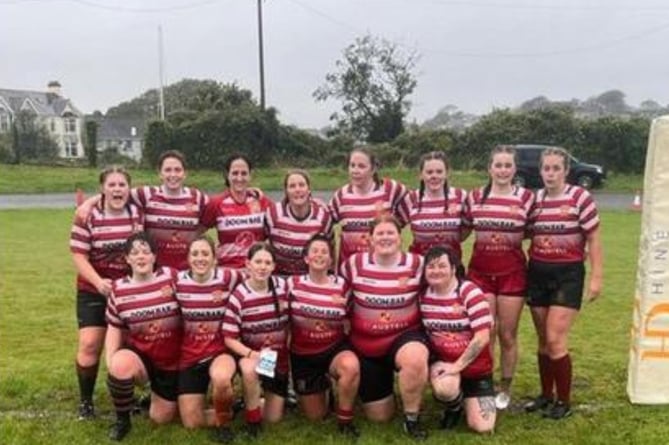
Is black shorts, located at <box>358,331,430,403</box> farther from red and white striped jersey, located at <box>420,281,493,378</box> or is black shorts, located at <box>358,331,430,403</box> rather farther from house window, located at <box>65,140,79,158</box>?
house window, located at <box>65,140,79,158</box>

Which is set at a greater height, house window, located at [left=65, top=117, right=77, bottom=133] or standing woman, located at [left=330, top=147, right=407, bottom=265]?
house window, located at [left=65, top=117, right=77, bottom=133]

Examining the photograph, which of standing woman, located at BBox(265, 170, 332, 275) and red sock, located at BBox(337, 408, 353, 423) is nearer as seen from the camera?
red sock, located at BBox(337, 408, 353, 423)

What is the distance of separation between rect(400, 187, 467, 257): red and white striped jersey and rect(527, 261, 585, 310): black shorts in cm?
57

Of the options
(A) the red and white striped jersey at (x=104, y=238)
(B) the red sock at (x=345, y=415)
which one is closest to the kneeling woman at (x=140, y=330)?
(A) the red and white striped jersey at (x=104, y=238)

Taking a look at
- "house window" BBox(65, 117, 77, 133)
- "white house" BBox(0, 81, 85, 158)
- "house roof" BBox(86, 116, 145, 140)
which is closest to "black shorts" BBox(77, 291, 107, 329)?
"white house" BBox(0, 81, 85, 158)

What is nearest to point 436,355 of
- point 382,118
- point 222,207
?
point 222,207

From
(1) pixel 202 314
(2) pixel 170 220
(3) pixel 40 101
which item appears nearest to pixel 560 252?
(1) pixel 202 314

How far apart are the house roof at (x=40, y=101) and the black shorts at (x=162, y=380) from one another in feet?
258

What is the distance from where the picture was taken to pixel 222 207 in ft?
18.8

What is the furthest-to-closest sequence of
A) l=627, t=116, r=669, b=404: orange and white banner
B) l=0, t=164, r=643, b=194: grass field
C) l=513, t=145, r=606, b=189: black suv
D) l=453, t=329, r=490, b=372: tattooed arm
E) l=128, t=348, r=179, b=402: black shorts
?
l=0, t=164, r=643, b=194: grass field → l=513, t=145, r=606, b=189: black suv → l=627, t=116, r=669, b=404: orange and white banner → l=128, t=348, r=179, b=402: black shorts → l=453, t=329, r=490, b=372: tattooed arm

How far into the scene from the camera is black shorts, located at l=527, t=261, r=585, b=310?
5.40m

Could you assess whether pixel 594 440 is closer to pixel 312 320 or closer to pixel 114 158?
pixel 312 320

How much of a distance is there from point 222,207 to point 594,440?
9.61 feet

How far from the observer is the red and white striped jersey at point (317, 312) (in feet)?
17.2
